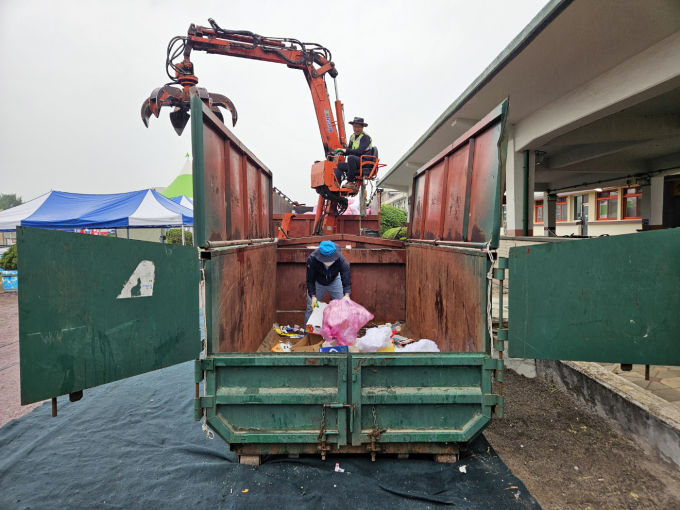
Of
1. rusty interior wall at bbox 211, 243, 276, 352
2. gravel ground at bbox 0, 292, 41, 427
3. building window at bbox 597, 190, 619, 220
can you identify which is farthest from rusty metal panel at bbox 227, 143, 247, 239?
building window at bbox 597, 190, 619, 220

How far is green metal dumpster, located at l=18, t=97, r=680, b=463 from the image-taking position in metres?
1.82

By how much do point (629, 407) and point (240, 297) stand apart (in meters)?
3.19

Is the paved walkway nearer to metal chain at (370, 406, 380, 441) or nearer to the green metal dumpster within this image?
the green metal dumpster

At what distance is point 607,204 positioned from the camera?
19.9 meters

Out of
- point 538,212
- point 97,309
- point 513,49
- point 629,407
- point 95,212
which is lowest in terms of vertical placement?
point 629,407

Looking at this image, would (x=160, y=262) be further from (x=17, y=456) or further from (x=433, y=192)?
(x=433, y=192)

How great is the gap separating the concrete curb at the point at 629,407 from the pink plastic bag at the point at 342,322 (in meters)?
2.13

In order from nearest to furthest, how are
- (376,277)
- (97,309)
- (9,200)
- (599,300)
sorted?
(97,309), (599,300), (376,277), (9,200)

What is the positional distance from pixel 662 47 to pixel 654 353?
5.63 metres

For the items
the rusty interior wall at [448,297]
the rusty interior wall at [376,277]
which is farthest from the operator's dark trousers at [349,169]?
the rusty interior wall at [448,297]

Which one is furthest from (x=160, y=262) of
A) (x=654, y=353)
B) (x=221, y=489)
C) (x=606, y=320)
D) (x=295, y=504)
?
(x=654, y=353)

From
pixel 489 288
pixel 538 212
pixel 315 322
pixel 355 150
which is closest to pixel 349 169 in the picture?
pixel 355 150

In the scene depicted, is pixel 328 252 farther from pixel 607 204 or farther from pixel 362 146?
pixel 607 204

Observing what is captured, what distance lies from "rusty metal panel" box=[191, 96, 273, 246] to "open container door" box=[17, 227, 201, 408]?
1.16 ft
